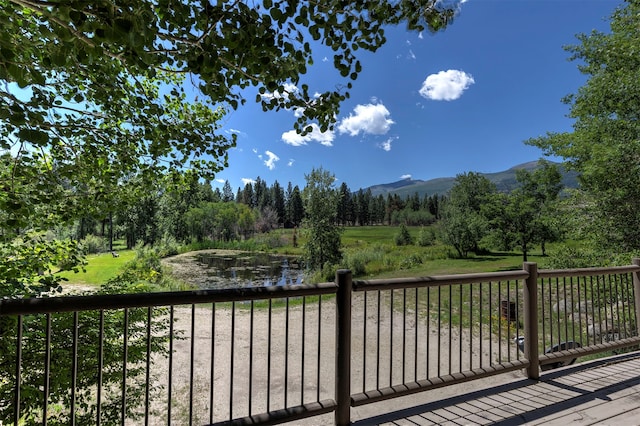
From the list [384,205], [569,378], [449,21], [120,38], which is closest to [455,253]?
[569,378]

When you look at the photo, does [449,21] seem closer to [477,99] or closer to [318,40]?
[318,40]

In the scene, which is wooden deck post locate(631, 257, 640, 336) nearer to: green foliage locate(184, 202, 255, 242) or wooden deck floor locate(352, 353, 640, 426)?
wooden deck floor locate(352, 353, 640, 426)

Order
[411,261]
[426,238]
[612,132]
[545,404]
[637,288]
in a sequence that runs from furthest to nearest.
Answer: [426,238]
[411,261]
[612,132]
[637,288]
[545,404]

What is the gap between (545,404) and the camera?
2.25 meters

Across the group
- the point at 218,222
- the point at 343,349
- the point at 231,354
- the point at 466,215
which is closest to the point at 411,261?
the point at 466,215

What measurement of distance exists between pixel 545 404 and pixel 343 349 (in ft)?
5.25

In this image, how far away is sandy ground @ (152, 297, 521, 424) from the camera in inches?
113

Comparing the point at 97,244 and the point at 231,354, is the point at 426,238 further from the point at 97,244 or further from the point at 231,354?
the point at 97,244

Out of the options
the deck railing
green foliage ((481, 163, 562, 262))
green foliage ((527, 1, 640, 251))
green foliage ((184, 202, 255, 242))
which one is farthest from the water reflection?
green foliage ((481, 163, 562, 262))

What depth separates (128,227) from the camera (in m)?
29.4

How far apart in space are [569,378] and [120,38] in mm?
3948

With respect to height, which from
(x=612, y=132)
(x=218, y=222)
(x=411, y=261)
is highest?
(x=612, y=132)

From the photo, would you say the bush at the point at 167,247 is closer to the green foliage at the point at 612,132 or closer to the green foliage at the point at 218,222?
the green foliage at the point at 218,222

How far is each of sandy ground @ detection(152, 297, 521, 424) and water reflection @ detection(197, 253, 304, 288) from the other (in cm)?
531
